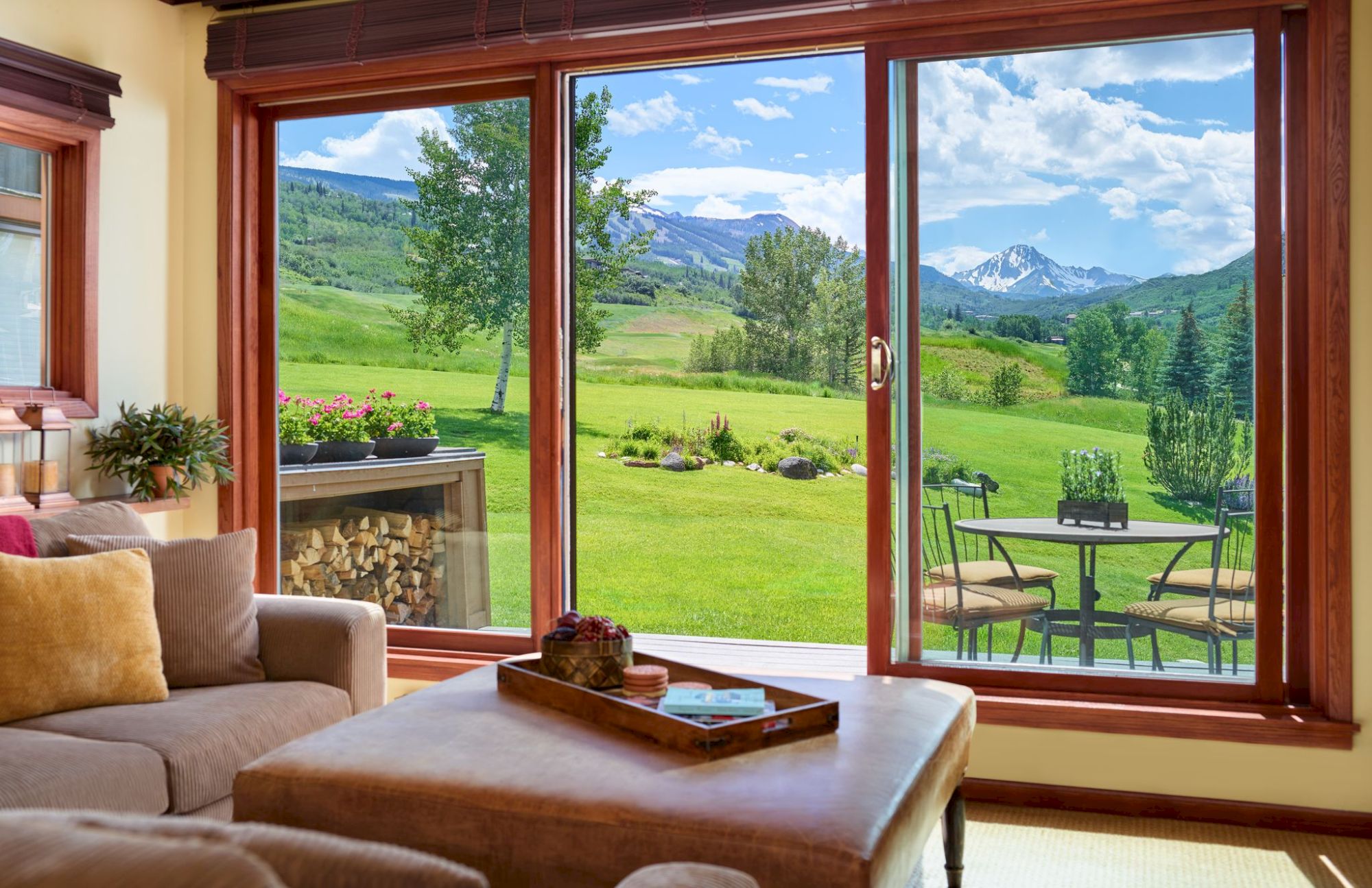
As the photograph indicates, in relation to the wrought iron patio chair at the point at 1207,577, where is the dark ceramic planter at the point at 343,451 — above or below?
above

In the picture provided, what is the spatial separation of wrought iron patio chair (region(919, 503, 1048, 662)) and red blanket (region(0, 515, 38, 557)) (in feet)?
8.32

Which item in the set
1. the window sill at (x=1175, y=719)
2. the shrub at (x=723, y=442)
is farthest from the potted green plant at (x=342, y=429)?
the shrub at (x=723, y=442)

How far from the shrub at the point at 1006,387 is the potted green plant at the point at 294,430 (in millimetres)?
2546

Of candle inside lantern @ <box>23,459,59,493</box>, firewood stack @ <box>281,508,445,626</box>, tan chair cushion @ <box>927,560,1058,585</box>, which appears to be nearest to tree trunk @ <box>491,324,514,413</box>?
firewood stack @ <box>281,508,445,626</box>

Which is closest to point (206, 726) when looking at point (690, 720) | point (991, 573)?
point (690, 720)

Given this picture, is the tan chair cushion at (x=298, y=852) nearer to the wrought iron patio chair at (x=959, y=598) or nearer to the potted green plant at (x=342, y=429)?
the wrought iron patio chair at (x=959, y=598)

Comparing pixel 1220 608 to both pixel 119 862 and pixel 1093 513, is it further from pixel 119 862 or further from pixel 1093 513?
pixel 119 862

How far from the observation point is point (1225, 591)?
3.24 m

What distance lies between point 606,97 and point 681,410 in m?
2.27

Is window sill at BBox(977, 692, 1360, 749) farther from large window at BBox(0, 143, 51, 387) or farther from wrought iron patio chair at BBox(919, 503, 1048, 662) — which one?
large window at BBox(0, 143, 51, 387)

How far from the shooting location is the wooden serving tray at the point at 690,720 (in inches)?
78.3

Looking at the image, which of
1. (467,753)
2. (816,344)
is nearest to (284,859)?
(467,753)

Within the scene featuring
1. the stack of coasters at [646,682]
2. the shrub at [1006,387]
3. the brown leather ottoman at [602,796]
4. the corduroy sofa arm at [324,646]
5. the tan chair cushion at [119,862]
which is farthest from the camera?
the shrub at [1006,387]

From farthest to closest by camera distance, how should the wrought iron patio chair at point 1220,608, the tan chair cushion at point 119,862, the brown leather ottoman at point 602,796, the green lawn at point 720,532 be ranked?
the green lawn at point 720,532, the wrought iron patio chair at point 1220,608, the brown leather ottoman at point 602,796, the tan chair cushion at point 119,862
